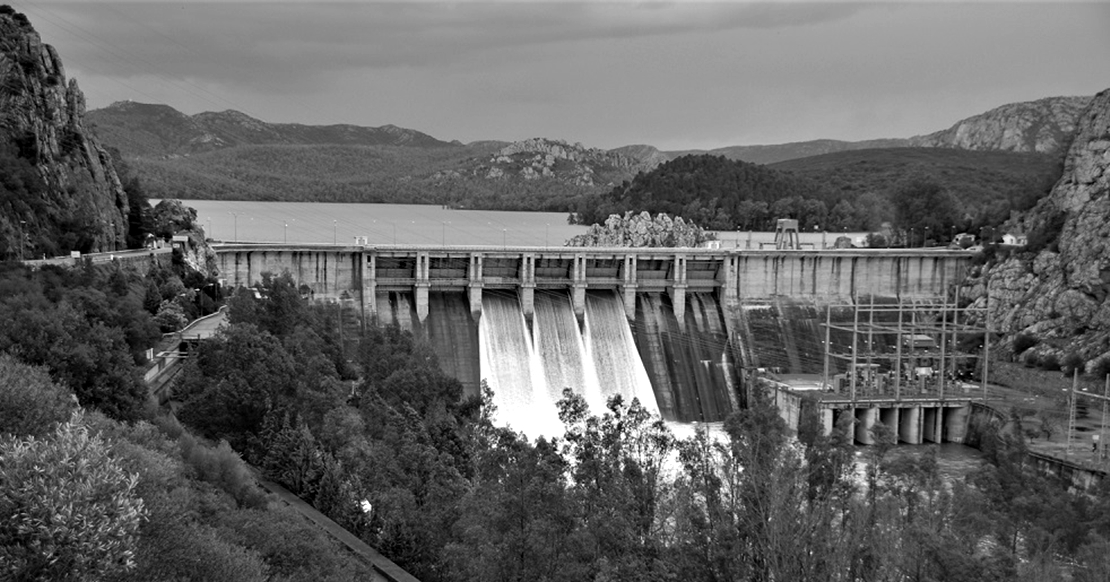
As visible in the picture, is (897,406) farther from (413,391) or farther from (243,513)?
(243,513)

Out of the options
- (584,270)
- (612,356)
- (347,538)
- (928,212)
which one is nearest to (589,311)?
(584,270)

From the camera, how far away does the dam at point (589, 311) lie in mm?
52188

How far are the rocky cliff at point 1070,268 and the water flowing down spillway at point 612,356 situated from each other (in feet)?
81.7

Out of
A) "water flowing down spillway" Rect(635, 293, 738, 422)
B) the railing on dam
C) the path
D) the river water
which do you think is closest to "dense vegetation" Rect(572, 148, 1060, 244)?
the river water

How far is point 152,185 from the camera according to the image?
132375mm

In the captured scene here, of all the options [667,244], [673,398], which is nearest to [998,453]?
[673,398]

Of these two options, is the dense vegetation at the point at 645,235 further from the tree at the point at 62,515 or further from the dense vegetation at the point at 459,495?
the tree at the point at 62,515

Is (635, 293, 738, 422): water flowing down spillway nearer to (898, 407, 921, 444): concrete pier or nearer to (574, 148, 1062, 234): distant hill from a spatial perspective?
(898, 407, 921, 444): concrete pier

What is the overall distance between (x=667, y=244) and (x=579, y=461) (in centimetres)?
6622

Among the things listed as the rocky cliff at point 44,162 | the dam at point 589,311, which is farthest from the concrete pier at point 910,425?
the rocky cliff at point 44,162

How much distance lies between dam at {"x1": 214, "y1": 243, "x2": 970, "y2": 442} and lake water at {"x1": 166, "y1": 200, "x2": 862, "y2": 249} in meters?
13.8

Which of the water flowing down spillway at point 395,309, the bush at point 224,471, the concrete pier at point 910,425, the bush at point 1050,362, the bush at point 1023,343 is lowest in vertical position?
the concrete pier at point 910,425

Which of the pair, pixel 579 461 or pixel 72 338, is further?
pixel 72 338

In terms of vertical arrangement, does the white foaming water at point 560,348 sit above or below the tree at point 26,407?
below
